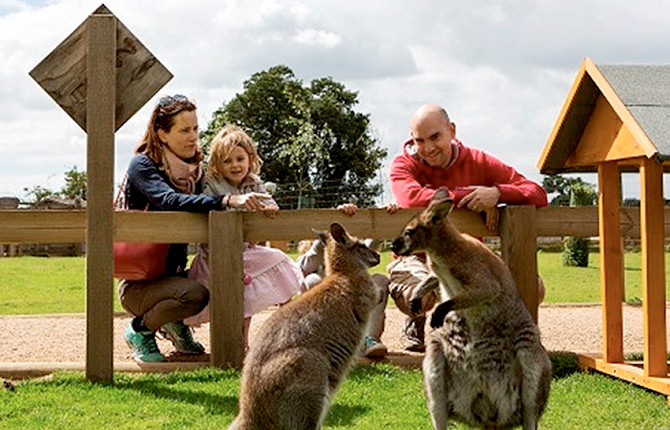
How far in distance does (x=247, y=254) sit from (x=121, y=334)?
10.5 feet

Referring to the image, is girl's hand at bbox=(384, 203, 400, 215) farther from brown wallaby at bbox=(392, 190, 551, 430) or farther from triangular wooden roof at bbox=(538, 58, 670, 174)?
brown wallaby at bbox=(392, 190, 551, 430)

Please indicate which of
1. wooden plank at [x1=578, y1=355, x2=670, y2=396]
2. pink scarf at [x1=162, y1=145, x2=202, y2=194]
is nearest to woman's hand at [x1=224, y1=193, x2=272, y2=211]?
pink scarf at [x1=162, y1=145, x2=202, y2=194]

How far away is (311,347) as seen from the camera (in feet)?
14.5

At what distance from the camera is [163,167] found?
7539 mm

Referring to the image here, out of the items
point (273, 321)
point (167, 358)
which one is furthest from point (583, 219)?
point (273, 321)

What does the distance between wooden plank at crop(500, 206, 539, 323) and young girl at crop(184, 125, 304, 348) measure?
167 cm

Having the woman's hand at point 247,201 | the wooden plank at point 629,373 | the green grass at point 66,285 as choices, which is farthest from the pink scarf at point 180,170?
the green grass at point 66,285

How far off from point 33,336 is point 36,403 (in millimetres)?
4002

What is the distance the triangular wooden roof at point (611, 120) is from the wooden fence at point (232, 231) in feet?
1.72

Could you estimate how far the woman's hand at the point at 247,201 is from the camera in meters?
7.17

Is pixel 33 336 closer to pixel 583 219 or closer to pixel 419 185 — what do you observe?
pixel 419 185

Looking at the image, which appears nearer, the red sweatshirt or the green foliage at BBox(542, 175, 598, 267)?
the red sweatshirt

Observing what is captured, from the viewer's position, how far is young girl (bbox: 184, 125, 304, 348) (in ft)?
24.7

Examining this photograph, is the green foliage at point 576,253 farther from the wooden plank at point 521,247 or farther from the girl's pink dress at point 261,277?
the girl's pink dress at point 261,277
